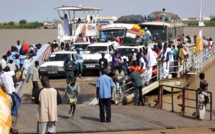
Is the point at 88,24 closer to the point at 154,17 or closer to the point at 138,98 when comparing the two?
the point at 154,17

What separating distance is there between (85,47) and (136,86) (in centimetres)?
1049

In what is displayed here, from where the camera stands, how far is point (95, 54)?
77.3 ft

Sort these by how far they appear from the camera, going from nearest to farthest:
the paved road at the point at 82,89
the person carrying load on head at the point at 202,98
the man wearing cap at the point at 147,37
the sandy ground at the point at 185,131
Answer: the sandy ground at the point at 185,131, the person carrying load on head at the point at 202,98, the paved road at the point at 82,89, the man wearing cap at the point at 147,37

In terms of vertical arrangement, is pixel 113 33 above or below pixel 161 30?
below

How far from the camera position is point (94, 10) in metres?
35.0

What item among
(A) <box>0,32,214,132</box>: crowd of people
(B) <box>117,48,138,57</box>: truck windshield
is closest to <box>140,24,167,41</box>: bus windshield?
(B) <box>117,48,138,57</box>: truck windshield

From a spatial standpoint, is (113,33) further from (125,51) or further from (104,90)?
(104,90)

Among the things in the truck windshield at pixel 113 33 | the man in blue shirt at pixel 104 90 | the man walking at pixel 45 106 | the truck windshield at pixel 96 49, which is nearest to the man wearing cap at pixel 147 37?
the truck windshield at pixel 113 33

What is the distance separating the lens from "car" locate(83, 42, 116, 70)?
23.0 metres

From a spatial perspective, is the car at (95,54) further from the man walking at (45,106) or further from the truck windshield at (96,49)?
the man walking at (45,106)

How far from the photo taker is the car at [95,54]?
2300 centimetres

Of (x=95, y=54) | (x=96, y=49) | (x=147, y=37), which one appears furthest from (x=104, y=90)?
(x=147, y=37)

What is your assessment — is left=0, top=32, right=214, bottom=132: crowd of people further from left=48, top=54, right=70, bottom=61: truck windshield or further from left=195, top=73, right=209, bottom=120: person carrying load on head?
left=48, top=54, right=70, bottom=61: truck windshield

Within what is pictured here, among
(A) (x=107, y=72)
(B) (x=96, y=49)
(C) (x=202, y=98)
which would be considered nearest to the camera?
(A) (x=107, y=72)
